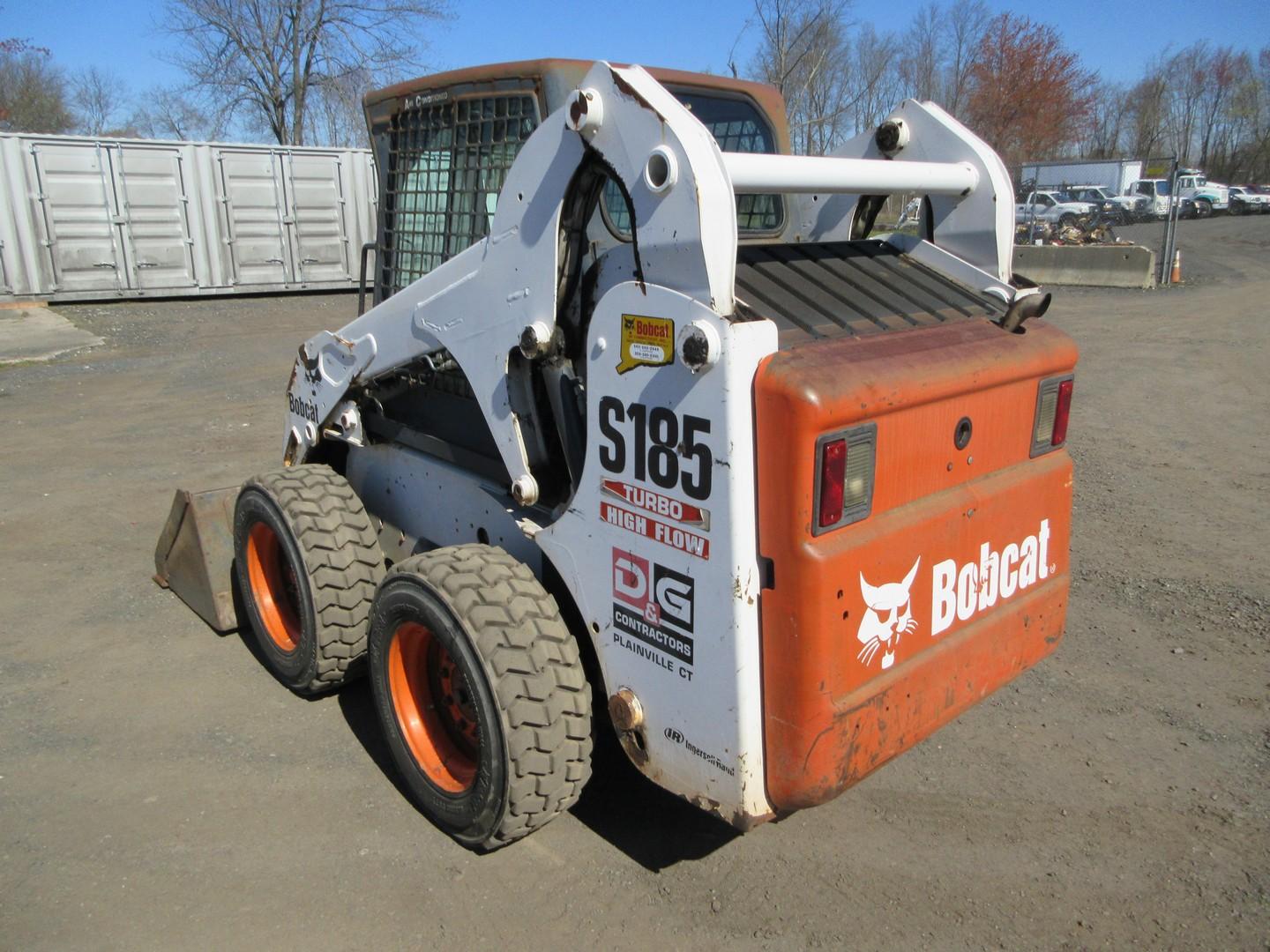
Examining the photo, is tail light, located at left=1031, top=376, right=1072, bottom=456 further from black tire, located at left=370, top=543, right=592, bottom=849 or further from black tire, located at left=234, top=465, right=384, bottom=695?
black tire, located at left=234, top=465, right=384, bottom=695

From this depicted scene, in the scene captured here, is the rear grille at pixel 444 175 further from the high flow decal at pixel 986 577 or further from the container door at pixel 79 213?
the container door at pixel 79 213

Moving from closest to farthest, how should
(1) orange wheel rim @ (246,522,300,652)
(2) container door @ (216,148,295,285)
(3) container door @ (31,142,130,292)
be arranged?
(1) orange wheel rim @ (246,522,300,652) → (3) container door @ (31,142,130,292) → (2) container door @ (216,148,295,285)

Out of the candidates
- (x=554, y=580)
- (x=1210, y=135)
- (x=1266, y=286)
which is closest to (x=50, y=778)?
(x=554, y=580)

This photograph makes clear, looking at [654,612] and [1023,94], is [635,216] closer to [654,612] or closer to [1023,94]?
[654,612]

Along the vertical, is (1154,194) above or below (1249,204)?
above

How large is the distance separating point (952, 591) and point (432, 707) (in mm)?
1717

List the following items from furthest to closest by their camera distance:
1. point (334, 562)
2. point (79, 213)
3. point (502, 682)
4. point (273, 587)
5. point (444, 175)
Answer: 1. point (79, 213)
2. point (273, 587)
3. point (334, 562)
4. point (444, 175)
5. point (502, 682)

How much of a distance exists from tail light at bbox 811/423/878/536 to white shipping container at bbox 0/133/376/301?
1753 centimetres

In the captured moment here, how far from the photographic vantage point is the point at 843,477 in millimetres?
2334

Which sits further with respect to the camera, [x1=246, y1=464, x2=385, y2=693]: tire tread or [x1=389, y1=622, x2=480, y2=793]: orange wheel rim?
[x1=246, y1=464, x2=385, y2=693]: tire tread

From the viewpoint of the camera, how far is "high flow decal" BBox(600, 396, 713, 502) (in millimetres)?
2314

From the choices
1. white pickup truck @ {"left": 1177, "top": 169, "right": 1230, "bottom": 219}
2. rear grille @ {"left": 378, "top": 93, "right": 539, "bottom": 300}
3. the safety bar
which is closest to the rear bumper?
the safety bar

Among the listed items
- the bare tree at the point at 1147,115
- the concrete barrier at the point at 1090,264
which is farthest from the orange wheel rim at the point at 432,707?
the bare tree at the point at 1147,115

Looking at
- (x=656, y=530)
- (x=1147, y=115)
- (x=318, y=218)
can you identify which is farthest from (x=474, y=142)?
(x=1147, y=115)
